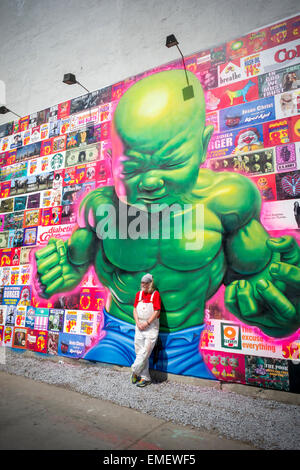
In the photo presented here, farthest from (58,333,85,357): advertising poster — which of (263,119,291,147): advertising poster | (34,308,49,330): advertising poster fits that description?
(263,119,291,147): advertising poster

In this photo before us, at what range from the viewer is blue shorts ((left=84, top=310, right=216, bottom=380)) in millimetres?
4086

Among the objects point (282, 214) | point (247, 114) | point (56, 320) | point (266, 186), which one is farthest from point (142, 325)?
point (247, 114)

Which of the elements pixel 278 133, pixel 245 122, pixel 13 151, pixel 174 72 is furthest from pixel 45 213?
pixel 278 133

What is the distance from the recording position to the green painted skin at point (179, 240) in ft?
12.3

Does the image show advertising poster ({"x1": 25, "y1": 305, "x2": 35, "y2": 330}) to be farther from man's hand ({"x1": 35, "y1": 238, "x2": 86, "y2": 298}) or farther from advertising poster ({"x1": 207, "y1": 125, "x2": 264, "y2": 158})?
advertising poster ({"x1": 207, "y1": 125, "x2": 264, "y2": 158})

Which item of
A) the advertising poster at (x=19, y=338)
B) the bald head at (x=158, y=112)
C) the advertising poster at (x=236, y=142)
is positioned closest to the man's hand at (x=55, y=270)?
the advertising poster at (x=19, y=338)

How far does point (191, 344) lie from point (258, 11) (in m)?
4.89

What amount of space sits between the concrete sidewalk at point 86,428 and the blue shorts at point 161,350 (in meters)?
1.00

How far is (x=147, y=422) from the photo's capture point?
3035 mm

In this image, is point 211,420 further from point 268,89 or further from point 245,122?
point 268,89

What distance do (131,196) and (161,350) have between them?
2.45m

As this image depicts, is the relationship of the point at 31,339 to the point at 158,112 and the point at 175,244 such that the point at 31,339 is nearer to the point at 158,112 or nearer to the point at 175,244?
the point at 175,244

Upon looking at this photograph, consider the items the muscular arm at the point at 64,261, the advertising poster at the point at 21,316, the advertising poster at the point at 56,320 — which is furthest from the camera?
the advertising poster at the point at 21,316

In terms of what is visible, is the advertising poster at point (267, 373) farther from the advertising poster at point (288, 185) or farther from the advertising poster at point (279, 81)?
the advertising poster at point (279, 81)
